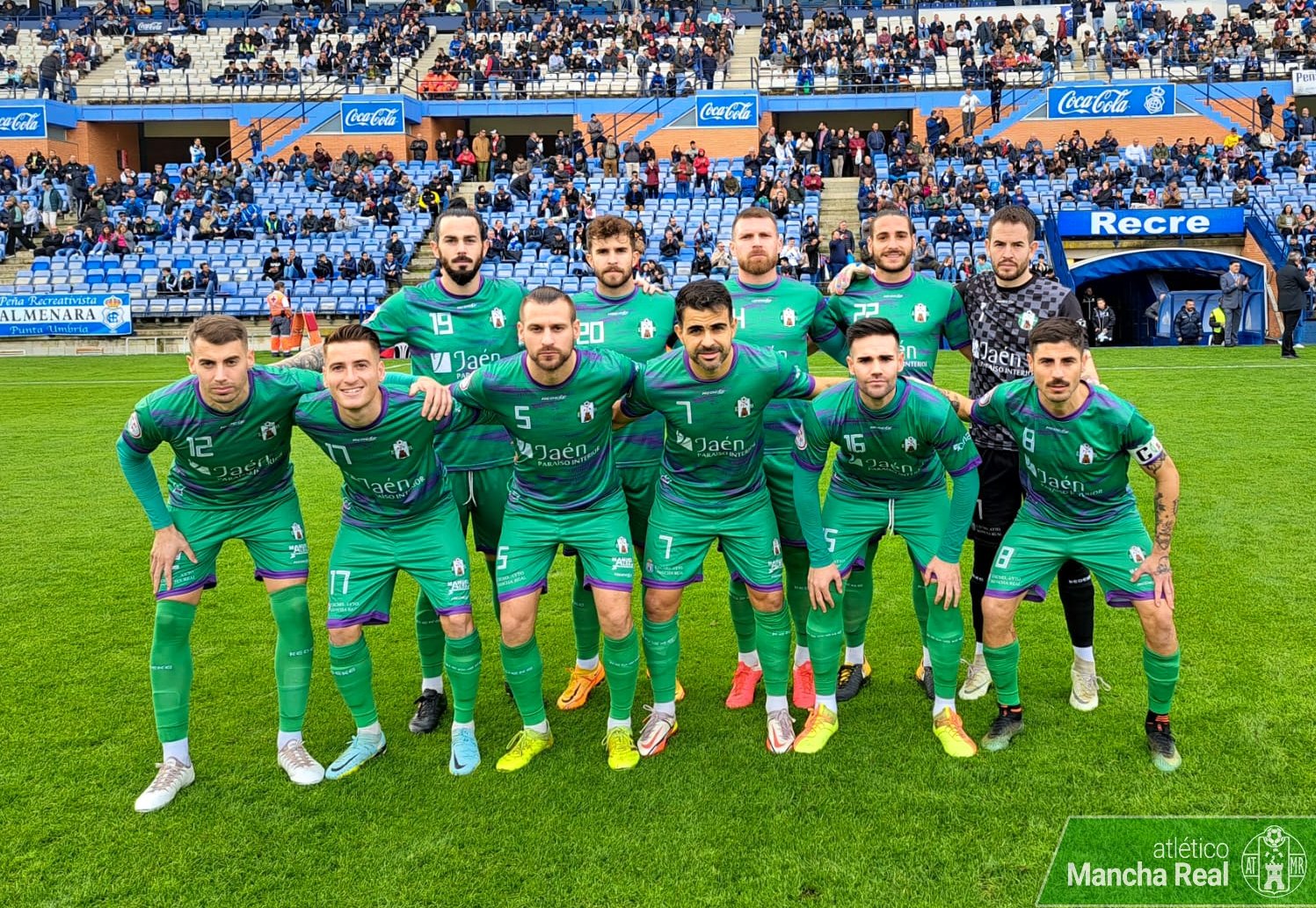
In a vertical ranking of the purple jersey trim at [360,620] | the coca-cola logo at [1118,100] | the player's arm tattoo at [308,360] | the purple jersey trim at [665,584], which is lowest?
the purple jersey trim at [360,620]

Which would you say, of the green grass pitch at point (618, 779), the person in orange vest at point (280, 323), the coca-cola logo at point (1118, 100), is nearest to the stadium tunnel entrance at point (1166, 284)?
the coca-cola logo at point (1118, 100)

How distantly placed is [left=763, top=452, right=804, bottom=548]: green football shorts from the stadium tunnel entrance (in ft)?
70.0

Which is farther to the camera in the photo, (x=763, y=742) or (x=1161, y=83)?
(x=1161, y=83)

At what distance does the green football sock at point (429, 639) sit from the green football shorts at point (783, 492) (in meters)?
1.81

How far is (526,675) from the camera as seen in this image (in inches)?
189

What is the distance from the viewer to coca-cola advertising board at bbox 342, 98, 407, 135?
34.6m

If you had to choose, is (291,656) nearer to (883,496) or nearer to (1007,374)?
(883,496)


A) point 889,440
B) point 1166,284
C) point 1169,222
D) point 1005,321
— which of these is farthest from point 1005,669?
point 1166,284

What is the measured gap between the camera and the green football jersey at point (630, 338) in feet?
18.0

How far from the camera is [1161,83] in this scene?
33.2 m

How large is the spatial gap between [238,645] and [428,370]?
2218 mm

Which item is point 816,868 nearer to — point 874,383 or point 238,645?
point 874,383

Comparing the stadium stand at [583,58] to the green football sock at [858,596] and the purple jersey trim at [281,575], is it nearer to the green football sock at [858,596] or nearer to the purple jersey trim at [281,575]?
the green football sock at [858,596]

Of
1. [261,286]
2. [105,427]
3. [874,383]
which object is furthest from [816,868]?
[261,286]
